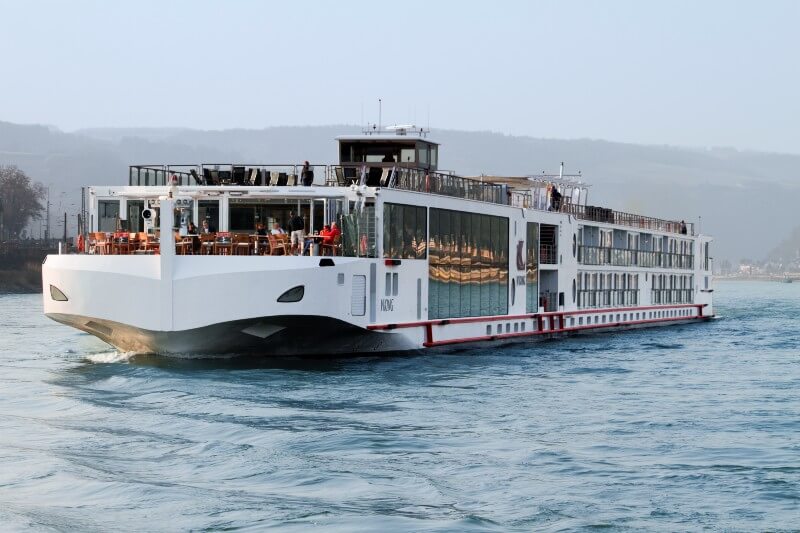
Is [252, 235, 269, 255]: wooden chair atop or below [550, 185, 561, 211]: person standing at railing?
below

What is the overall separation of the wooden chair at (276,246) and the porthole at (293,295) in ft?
5.73

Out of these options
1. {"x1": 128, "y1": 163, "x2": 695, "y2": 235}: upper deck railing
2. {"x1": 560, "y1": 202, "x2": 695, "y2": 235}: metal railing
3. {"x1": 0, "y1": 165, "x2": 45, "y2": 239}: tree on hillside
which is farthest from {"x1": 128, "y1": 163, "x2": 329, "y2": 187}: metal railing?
{"x1": 0, "y1": 165, "x2": 45, "y2": 239}: tree on hillside

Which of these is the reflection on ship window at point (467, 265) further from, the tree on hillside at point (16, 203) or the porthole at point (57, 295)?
the tree on hillside at point (16, 203)

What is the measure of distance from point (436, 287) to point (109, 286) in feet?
36.8

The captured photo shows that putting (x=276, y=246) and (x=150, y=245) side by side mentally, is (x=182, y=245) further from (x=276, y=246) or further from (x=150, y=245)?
(x=276, y=246)

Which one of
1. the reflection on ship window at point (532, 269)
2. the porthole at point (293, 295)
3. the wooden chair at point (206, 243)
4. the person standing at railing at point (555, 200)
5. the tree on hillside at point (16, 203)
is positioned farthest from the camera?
the tree on hillside at point (16, 203)

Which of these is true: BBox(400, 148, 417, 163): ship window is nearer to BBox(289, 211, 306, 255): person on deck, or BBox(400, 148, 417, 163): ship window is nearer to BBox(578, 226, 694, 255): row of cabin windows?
BBox(289, 211, 306, 255): person on deck

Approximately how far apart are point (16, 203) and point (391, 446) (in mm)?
157677

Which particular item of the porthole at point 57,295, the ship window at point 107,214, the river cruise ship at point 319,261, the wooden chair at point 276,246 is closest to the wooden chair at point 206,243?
the river cruise ship at point 319,261

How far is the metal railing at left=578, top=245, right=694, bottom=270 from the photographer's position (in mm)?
55469

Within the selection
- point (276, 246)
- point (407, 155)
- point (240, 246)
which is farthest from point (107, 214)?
point (407, 155)

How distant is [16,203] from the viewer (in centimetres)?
17112

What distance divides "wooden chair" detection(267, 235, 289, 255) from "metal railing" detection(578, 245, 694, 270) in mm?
22720

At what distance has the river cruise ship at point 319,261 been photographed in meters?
31.9
